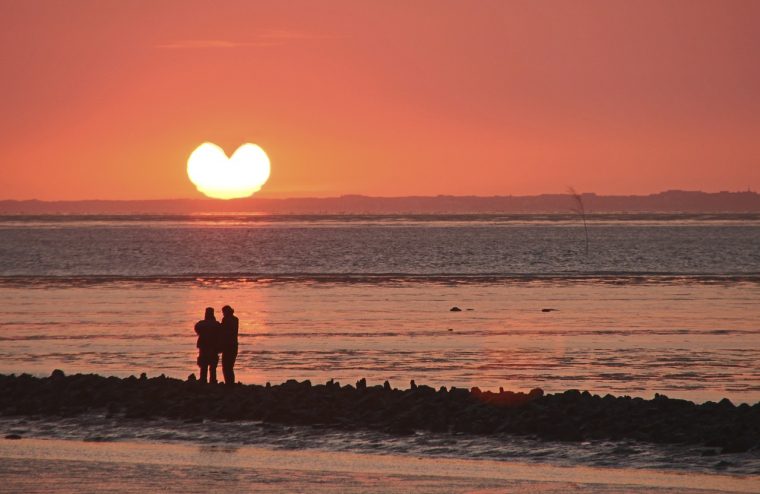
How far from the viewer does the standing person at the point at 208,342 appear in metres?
25.2

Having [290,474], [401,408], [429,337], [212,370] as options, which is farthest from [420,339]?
[290,474]

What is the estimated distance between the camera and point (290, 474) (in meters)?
17.8

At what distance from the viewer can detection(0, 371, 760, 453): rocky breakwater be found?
20484mm

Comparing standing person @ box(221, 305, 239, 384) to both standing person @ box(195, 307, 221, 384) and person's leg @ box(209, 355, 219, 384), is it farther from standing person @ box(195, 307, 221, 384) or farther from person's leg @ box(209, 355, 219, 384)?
person's leg @ box(209, 355, 219, 384)

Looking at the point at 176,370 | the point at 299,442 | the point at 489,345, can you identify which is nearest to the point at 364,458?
the point at 299,442

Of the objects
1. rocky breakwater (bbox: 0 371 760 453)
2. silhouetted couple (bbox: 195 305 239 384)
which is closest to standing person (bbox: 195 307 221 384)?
silhouetted couple (bbox: 195 305 239 384)

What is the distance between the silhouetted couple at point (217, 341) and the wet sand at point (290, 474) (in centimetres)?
532

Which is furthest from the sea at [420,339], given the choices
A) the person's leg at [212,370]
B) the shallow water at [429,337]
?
the person's leg at [212,370]

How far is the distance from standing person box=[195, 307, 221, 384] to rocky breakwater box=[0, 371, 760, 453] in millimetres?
485

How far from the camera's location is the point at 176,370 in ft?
95.4

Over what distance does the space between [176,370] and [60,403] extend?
206 inches

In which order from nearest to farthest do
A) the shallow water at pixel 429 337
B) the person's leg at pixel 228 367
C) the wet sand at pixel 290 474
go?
the wet sand at pixel 290 474 < the person's leg at pixel 228 367 < the shallow water at pixel 429 337

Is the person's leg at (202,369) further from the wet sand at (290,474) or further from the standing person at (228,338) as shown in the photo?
the wet sand at (290,474)

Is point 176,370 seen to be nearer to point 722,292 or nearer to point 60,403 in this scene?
point 60,403
